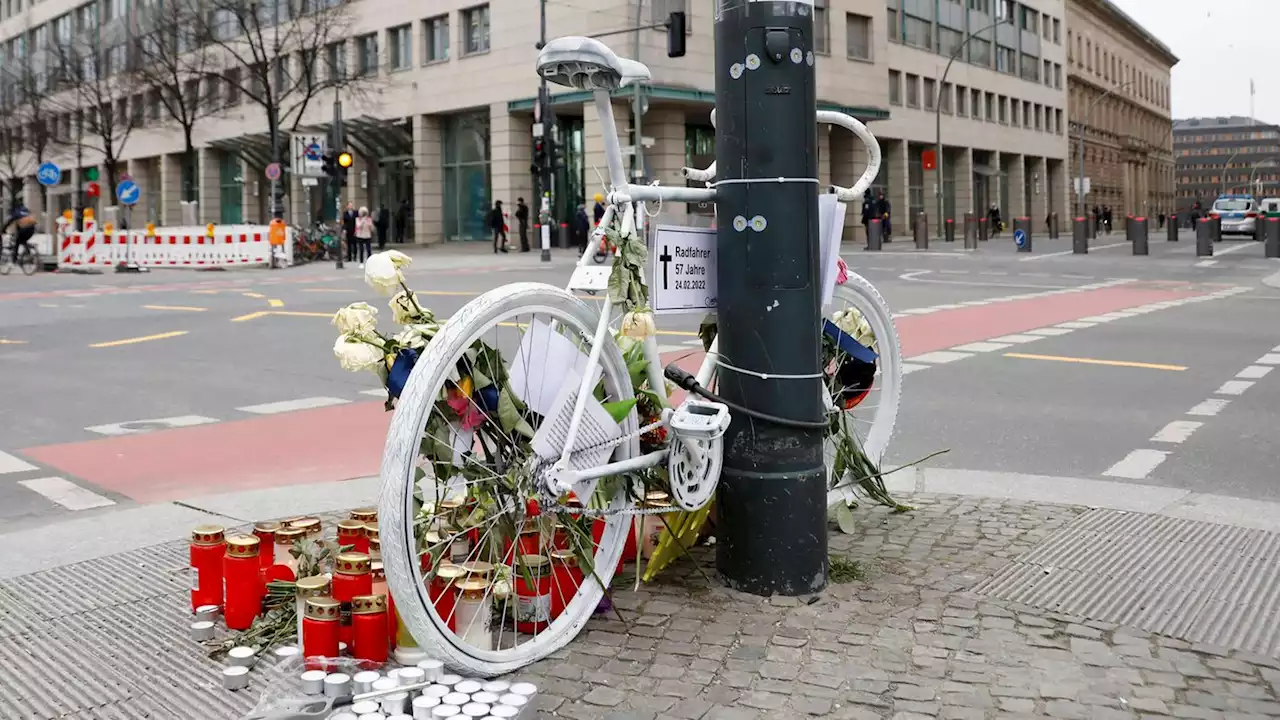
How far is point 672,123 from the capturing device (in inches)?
1679

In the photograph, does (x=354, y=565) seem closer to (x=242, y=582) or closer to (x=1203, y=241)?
(x=242, y=582)

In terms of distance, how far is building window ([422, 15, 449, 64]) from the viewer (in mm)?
46344

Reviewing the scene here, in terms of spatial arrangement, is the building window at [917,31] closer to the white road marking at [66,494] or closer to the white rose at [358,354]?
the white road marking at [66,494]

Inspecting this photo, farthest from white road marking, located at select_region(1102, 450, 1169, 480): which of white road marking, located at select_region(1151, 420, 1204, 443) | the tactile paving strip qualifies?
the tactile paving strip

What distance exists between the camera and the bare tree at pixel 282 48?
138ft

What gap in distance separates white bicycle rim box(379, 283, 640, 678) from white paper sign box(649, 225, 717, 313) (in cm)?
31

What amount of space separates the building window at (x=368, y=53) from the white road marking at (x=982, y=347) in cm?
3988

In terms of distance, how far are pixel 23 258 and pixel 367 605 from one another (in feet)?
108

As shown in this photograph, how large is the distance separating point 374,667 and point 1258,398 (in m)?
7.35

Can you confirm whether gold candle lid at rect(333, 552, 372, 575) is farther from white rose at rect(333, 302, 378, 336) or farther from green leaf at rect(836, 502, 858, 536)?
green leaf at rect(836, 502, 858, 536)

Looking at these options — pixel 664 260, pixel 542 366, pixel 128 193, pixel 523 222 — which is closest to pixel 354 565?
pixel 542 366

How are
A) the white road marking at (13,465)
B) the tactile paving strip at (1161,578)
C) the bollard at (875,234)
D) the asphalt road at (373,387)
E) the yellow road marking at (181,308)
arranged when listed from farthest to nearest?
the bollard at (875,234)
the yellow road marking at (181,308)
the white road marking at (13,465)
the asphalt road at (373,387)
the tactile paving strip at (1161,578)

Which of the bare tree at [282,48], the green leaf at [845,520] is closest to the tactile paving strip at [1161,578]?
the green leaf at [845,520]

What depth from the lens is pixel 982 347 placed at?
478 inches
